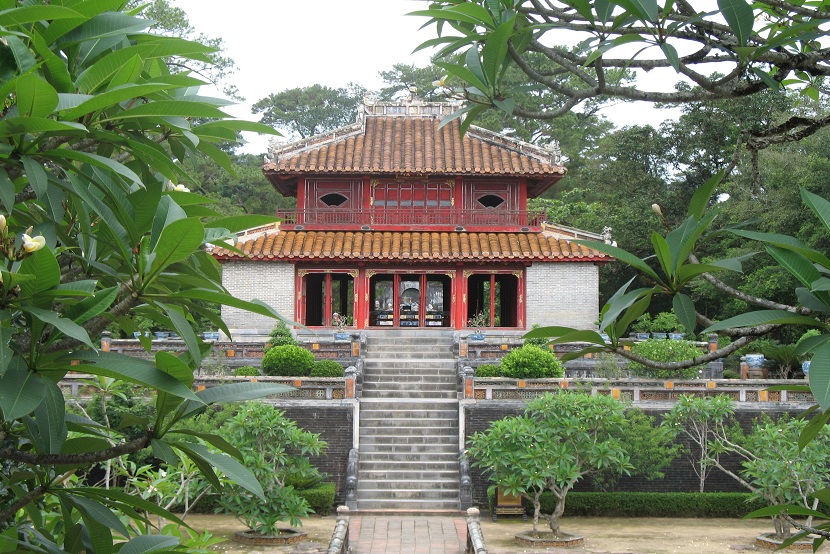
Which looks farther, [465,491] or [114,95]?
[465,491]

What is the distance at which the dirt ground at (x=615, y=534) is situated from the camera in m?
12.4

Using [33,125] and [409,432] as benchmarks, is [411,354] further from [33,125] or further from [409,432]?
[33,125]

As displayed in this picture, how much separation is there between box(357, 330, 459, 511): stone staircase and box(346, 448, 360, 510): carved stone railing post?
0.44ft

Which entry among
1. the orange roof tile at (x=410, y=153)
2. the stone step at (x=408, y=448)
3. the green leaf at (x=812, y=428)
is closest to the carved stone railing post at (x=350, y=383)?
the stone step at (x=408, y=448)

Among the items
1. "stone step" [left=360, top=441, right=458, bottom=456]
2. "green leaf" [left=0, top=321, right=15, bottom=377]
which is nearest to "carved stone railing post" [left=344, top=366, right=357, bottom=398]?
"stone step" [left=360, top=441, right=458, bottom=456]

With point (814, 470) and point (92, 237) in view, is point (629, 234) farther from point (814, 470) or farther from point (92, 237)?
point (92, 237)

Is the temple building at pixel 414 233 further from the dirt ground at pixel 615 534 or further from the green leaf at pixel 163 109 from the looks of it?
the green leaf at pixel 163 109

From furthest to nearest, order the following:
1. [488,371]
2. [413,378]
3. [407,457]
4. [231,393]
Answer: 1. [413,378]
2. [488,371]
3. [407,457]
4. [231,393]

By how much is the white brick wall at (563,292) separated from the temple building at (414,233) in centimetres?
2

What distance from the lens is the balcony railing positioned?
2231cm

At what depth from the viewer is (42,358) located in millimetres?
2344

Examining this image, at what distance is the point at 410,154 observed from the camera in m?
22.6

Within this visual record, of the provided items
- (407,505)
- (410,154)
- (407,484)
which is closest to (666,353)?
(407,484)

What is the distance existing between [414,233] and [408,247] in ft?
2.63
